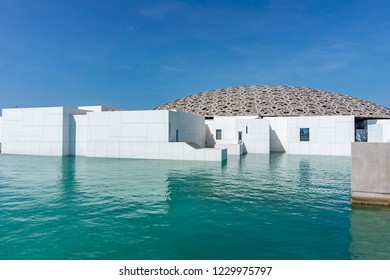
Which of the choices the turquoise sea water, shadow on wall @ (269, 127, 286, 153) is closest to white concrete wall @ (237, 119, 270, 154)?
shadow on wall @ (269, 127, 286, 153)

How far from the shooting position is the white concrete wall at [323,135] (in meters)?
23.7

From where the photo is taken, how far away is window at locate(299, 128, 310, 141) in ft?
82.6

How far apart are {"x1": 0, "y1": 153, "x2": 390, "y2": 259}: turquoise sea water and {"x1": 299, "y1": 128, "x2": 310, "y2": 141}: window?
15.5 meters

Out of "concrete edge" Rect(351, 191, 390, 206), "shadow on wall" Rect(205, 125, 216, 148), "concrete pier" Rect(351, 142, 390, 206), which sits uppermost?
"shadow on wall" Rect(205, 125, 216, 148)

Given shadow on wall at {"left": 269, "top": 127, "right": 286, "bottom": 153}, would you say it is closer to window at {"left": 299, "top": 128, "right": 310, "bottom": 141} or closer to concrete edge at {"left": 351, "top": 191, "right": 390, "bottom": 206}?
window at {"left": 299, "top": 128, "right": 310, "bottom": 141}

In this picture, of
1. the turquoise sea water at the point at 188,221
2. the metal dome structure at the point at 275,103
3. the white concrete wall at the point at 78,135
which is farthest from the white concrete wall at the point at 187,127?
the metal dome structure at the point at 275,103

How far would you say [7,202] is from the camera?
7.88 metres

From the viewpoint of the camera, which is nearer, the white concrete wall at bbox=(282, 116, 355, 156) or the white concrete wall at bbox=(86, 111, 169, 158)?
the white concrete wall at bbox=(86, 111, 169, 158)

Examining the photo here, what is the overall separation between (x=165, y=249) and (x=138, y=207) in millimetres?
2911

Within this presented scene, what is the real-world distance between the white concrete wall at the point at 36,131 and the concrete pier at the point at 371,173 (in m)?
22.2

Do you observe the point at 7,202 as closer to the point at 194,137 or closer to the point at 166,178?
the point at 166,178

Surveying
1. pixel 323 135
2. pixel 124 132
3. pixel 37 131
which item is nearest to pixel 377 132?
pixel 323 135

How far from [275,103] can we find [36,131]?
37.7 meters
